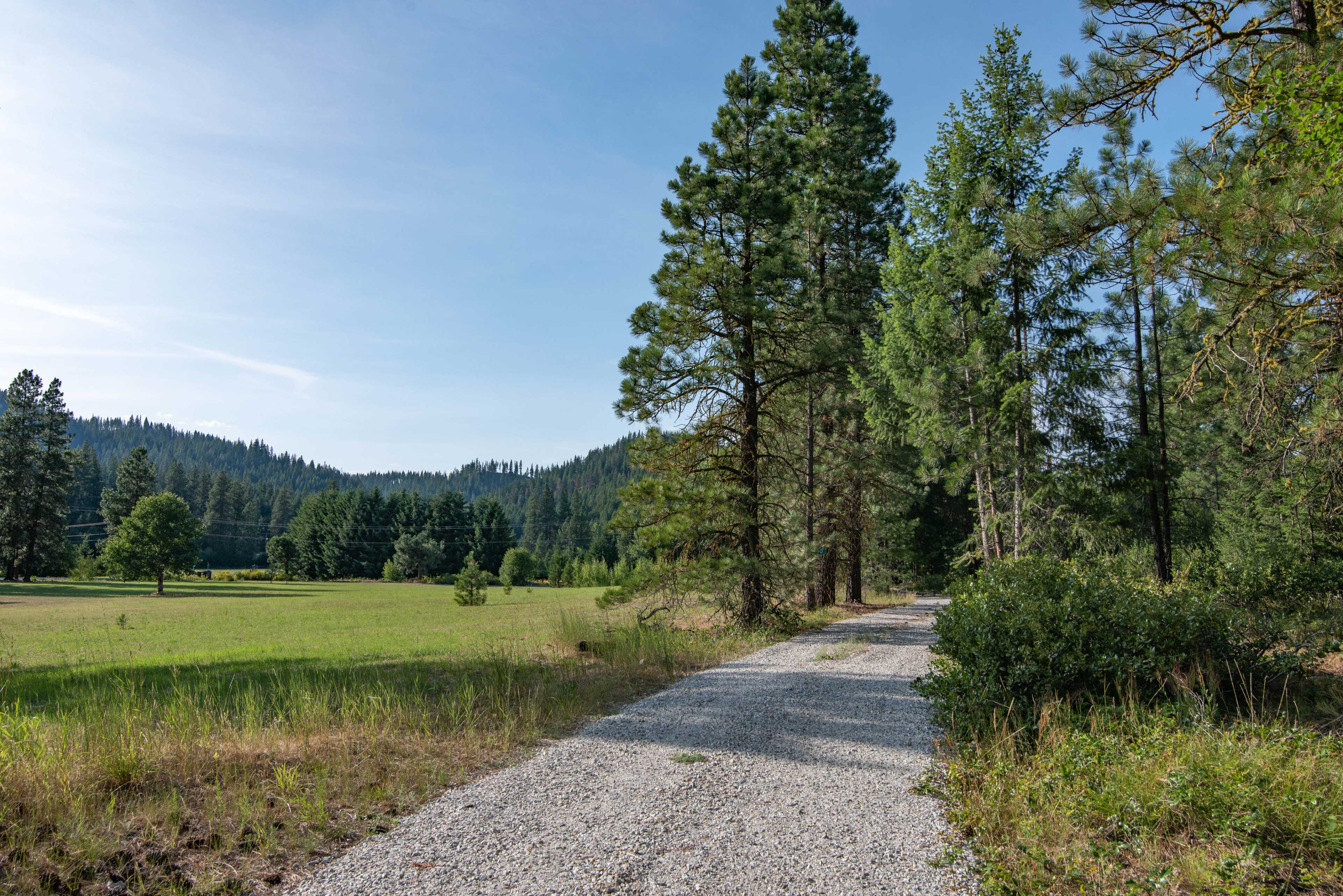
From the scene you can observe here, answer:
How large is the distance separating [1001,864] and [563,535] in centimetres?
9415

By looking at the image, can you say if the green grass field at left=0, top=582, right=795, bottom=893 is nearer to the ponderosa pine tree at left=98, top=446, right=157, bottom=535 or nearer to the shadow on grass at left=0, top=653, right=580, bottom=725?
the shadow on grass at left=0, top=653, right=580, bottom=725

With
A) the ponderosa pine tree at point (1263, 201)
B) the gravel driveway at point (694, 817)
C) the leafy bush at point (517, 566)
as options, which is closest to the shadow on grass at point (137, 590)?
the leafy bush at point (517, 566)

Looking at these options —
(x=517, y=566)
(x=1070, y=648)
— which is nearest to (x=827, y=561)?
(x=1070, y=648)

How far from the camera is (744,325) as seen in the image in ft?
43.4

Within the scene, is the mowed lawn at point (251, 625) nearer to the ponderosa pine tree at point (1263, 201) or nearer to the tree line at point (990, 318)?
the tree line at point (990, 318)

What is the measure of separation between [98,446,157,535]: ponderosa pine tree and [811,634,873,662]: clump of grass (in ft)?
214

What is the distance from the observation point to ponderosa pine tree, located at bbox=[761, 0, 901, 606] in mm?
16797

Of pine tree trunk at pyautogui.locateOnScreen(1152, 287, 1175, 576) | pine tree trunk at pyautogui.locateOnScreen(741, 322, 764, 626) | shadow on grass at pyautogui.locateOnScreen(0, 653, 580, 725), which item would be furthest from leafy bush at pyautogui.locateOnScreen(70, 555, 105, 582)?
pine tree trunk at pyautogui.locateOnScreen(1152, 287, 1175, 576)

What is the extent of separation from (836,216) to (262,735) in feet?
62.4

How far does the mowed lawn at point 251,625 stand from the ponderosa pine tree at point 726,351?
376 cm

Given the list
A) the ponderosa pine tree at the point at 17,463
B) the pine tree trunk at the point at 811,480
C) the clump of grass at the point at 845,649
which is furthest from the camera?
the ponderosa pine tree at the point at 17,463

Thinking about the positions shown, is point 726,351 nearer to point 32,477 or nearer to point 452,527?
point 32,477

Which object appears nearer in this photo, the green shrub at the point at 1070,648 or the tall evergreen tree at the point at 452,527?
the green shrub at the point at 1070,648

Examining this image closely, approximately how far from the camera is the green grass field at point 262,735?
3.53 m
